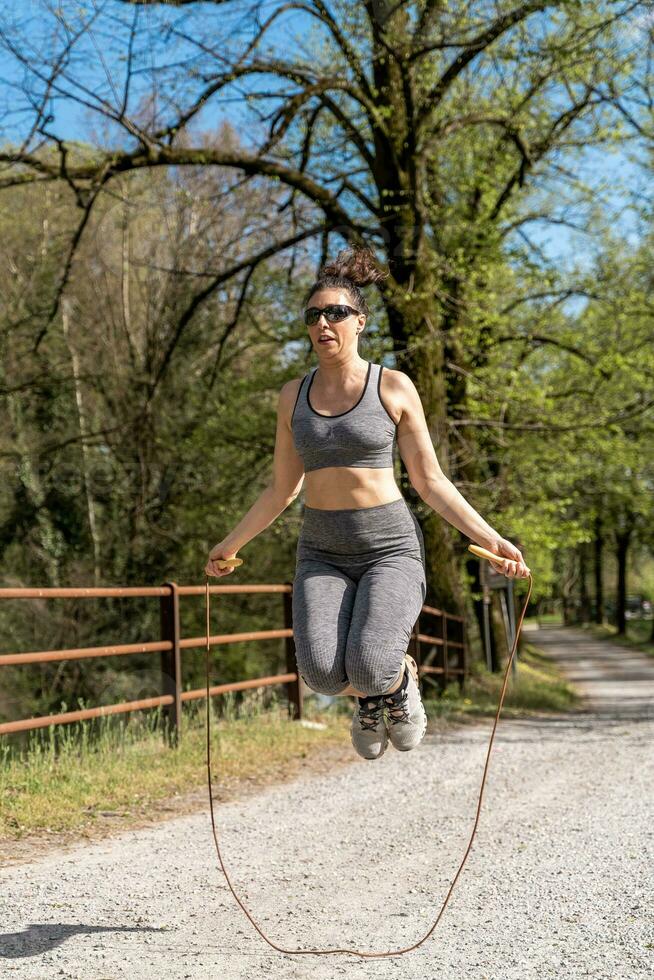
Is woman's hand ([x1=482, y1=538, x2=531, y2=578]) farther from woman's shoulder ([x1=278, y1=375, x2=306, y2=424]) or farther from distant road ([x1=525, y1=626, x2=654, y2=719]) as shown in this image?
distant road ([x1=525, y1=626, x2=654, y2=719])

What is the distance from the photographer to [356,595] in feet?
13.3

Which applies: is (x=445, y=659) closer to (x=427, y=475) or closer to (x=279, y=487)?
(x=279, y=487)

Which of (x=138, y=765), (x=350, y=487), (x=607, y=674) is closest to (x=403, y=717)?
(x=350, y=487)

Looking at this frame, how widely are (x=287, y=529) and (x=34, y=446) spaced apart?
6463 mm

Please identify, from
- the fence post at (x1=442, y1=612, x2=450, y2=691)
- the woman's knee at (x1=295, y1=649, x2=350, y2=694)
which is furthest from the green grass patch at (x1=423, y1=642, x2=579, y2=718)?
the woman's knee at (x1=295, y1=649, x2=350, y2=694)

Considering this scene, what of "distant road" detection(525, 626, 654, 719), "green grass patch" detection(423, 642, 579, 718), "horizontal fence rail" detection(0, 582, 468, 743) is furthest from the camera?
"distant road" detection(525, 626, 654, 719)

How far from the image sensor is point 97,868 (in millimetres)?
5129

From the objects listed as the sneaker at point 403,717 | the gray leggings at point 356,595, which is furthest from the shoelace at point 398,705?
the gray leggings at point 356,595

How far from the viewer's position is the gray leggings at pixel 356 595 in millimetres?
3871

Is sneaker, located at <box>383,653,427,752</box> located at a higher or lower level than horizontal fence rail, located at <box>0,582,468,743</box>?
higher

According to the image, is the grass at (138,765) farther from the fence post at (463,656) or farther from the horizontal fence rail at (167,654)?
the fence post at (463,656)

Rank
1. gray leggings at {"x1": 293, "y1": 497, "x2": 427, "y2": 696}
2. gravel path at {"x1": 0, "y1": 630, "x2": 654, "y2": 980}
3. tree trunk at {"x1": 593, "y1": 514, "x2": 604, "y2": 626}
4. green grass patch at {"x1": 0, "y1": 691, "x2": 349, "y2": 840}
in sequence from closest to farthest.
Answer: gravel path at {"x1": 0, "y1": 630, "x2": 654, "y2": 980}, gray leggings at {"x1": 293, "y1": 497, "x2": 427, "y2": 696}, green grass patch at {"x1": 0, "y1": 691, "x2": 349, "y2": 840}, tree trunk at {"x1": 593, "y1": 514, "x2": 604, "y2": 626}

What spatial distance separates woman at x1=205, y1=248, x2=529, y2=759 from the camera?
3979mm

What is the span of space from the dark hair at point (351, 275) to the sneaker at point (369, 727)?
5.20ft
